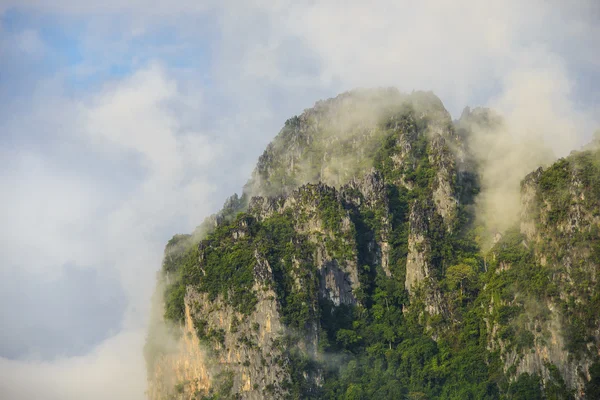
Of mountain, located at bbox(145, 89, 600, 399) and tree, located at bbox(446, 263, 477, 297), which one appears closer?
mountain, located at bbox(145, 89, 600, 399)

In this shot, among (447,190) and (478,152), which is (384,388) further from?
(478,152)

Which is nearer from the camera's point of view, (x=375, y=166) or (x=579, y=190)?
(x=579, y=190)

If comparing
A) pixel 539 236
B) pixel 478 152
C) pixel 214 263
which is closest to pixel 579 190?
pixel 539 236

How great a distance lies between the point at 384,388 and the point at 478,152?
37381mm

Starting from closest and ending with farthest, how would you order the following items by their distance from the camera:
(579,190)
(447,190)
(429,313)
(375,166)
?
1. (579,190)
2. (429,313)
3. (447,190)
4. (375,166)

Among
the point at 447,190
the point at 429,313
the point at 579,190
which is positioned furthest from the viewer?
the point at 447,190

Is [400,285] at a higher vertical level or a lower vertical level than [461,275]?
higher

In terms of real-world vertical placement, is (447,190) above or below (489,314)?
above

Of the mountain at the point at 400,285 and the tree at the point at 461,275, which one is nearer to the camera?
the mountain at the point at 400,285

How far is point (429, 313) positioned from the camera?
415 ft

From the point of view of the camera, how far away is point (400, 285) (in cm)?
13138

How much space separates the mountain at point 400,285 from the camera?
4528 inches

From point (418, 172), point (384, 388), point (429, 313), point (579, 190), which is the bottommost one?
point (384, 388)

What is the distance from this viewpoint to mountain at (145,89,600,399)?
115 metres
